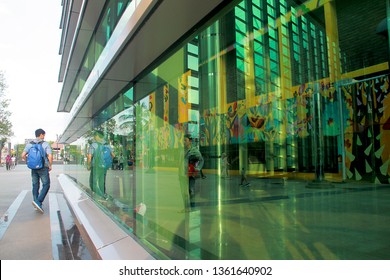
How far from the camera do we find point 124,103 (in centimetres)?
566

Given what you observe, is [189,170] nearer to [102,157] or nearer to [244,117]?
[102,157]

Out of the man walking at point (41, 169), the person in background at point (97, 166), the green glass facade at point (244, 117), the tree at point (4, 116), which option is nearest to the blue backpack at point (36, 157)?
the man walking at point (41, 169)

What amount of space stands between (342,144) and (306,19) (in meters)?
8.16

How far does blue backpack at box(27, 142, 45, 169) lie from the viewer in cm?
723

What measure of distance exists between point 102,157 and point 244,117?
3.83 m

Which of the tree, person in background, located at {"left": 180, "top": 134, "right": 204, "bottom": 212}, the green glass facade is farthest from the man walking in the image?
the tree

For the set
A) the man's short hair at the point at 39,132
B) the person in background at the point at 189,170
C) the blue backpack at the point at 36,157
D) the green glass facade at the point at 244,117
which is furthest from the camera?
the man's short hair at the point at 39,132

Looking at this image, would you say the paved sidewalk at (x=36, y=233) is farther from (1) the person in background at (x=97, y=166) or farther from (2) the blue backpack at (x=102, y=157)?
(2) the blue backpack at (x=102, y=157)

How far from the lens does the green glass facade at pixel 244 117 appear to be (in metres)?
3.35

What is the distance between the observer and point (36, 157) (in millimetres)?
7250

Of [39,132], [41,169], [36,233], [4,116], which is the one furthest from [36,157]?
[4,116]

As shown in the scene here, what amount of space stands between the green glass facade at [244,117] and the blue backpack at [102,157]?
1.43ft

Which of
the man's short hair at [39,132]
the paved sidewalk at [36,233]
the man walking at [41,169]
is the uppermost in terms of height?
the man's short hair at [39,132]
